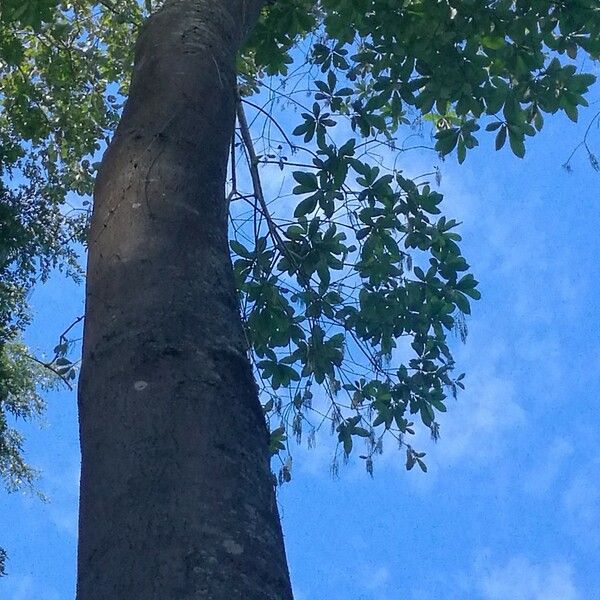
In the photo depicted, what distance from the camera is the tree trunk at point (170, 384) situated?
4.90 feet

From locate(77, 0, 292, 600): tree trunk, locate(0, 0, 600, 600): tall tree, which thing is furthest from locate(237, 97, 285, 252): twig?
locate(77, 0, 292, 600): tree trunk

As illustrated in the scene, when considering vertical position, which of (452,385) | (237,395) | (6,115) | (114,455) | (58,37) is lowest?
(114,455)

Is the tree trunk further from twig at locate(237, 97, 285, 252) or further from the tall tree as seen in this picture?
twig at locate(237, 97, 285, 252)

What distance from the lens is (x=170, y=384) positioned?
177 centimetres

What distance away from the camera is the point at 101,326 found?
197 centimetres

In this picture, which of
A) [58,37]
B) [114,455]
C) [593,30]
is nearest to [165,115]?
[114,455]

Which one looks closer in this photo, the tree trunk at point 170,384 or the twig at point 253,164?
the tree trunk at point 170,384

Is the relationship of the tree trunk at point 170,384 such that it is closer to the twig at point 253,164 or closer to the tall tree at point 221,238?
the tall tree at point 221,238

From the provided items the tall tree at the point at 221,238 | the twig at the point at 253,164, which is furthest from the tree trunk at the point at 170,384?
the twig at the point at 253,164

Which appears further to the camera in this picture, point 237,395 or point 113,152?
point 113,152

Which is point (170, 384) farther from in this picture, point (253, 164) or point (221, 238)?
point (253, 164)

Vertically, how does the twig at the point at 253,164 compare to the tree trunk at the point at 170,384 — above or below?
above

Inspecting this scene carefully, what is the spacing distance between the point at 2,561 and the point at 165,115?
19.2 ft

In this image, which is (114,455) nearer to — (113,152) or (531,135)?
(113,152)
